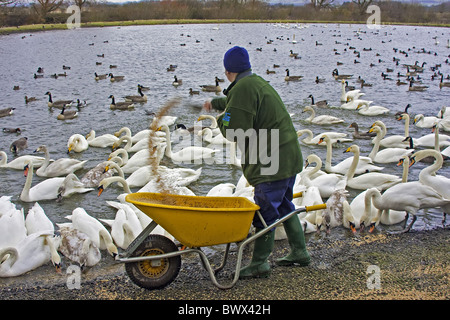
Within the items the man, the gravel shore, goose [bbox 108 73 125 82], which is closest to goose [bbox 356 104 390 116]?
the gravel shore

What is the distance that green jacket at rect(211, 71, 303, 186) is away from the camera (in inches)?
157

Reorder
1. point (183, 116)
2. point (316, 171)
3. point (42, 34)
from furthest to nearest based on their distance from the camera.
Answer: point (42, 34)
point (183, 116)
point (316, 171)

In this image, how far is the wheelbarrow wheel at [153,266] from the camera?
4223mm

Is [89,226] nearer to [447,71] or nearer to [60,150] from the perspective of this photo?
[60,150]

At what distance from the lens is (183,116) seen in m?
14.6

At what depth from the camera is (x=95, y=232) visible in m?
6.22

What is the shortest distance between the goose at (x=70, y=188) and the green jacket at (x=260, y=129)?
5.12m

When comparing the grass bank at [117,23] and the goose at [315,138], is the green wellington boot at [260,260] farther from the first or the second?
the grass bank at [117,23]

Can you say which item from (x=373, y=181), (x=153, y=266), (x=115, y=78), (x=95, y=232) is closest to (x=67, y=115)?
(x=115, y=78)

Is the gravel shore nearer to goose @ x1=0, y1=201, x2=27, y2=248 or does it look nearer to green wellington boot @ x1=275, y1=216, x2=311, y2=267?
green wellington boot @ x1=275, y1=216, x2=311, y2=267

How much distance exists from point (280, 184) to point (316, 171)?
4.18 metres

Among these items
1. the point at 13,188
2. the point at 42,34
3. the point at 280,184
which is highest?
the point at 42,34

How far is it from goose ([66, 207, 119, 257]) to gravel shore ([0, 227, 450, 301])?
23 cm
